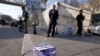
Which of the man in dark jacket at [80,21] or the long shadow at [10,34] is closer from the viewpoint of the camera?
the long shadow at [10,34]

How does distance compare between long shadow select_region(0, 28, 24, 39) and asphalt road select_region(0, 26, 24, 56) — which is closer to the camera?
asphalt road select_region(0, 26, 24, 56)

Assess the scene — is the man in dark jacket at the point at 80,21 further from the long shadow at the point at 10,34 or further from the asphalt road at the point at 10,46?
the asphalt road at the point at 10,46

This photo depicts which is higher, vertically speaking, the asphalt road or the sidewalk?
the sidewalk

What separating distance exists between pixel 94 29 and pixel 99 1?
24839mm

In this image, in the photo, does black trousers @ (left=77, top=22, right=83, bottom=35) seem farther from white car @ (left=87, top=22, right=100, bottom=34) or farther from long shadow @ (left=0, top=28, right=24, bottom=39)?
long shadow @ (left=0, top=28, right=24, bottom=39)

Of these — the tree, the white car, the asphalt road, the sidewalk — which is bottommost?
the asphalt road

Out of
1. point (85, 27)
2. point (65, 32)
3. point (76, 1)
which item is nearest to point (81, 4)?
point (76, 1)

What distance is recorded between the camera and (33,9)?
1305 centimetres

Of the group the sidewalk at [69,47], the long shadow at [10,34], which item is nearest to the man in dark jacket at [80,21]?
the long shadow at [10,34]

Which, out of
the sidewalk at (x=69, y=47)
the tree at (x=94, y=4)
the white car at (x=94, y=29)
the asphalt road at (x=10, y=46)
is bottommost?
the asphalt road at (x=10, y=46)

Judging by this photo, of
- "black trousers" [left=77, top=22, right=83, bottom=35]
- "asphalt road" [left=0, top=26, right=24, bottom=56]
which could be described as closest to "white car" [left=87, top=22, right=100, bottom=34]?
"black trousers" [left=77, top=22, right=83, bottom=35]

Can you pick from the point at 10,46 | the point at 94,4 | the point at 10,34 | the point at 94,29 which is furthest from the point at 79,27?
the point at 94,4

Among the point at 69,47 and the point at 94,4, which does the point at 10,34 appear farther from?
the point at 94,4

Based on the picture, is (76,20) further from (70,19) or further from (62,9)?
(62,9)
